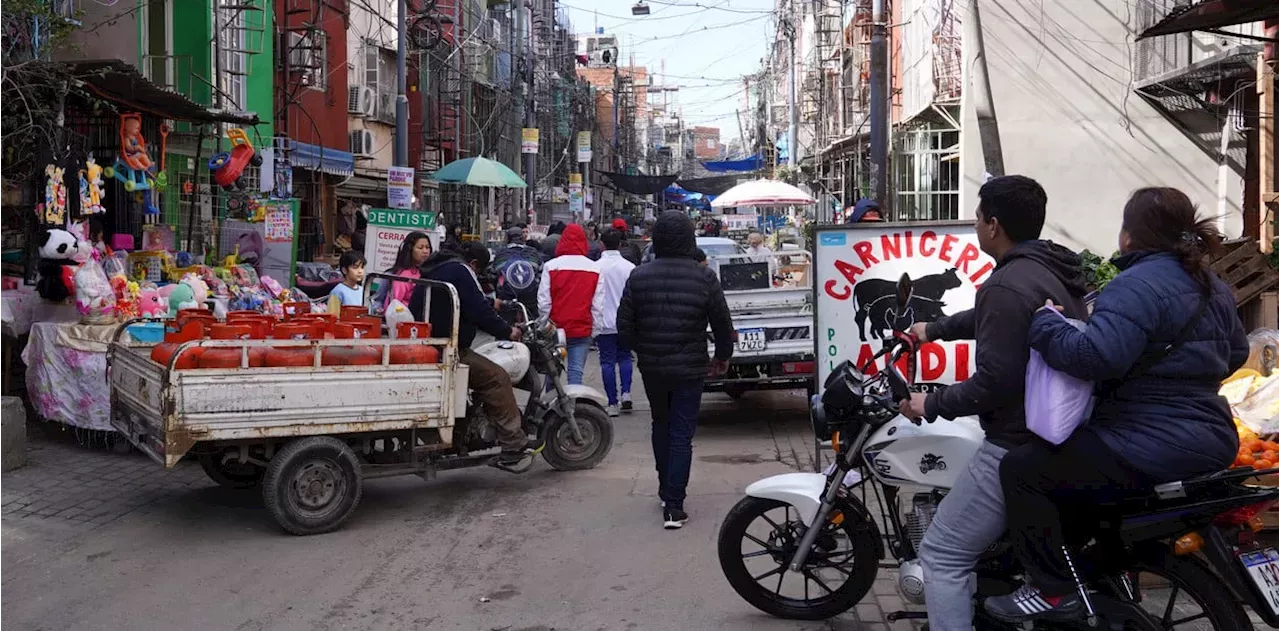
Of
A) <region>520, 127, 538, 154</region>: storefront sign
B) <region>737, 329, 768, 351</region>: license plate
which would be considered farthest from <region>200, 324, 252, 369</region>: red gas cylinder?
<region>520, 127, 538, 154</region>: storefront sign

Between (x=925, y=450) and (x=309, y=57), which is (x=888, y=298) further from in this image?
(x=309, y=57)

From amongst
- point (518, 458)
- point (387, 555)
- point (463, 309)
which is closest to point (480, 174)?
point (463, 309)

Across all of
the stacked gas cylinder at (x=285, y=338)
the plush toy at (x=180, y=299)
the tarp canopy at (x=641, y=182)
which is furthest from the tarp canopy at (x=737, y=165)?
the stacked gas cylinder at (x=285, y=338)

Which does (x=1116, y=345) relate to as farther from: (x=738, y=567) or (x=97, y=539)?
(x=97, y=539)

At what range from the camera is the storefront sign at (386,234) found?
46.6ft

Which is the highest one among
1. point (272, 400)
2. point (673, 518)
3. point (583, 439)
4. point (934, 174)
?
point (934, 174)

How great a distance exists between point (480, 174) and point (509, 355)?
41.4 ft

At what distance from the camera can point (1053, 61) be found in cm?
2078

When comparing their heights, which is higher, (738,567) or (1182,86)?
(1182,86)

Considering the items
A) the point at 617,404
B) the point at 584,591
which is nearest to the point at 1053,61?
the point at 617,404

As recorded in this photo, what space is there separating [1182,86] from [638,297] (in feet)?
48.0

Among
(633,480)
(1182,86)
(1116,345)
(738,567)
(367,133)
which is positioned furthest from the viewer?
(367,133)

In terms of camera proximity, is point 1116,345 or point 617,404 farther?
point 617,404

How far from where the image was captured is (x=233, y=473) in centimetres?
844
